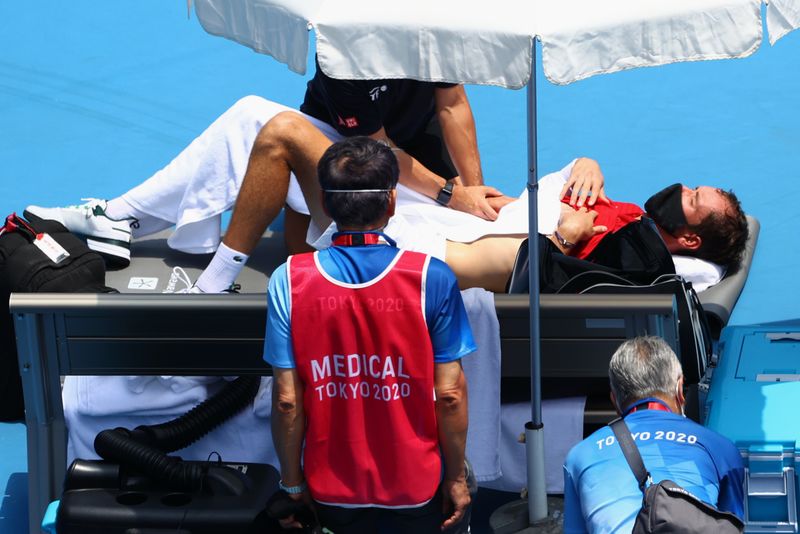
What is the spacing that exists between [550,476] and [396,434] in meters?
1.07

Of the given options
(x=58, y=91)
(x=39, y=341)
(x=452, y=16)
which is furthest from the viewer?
(x=58, y=91)

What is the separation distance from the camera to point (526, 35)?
3289 mm

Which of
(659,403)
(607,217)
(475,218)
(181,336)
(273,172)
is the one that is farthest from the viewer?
(607,217)

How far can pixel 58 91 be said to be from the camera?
7.70m

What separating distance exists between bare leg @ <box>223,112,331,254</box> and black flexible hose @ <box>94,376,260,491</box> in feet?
2.57

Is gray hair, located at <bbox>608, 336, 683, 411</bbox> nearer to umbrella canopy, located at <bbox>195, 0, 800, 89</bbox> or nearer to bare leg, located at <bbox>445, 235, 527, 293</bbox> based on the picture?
umbrella canopy, located at <bbox>195, 0, 800, 89</bbox>

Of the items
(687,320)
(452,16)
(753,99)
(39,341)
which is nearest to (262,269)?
(39,341)

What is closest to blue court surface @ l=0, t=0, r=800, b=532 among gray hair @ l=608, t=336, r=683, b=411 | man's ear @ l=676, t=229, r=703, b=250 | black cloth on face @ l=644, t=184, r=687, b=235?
man's ear @ l=676, t=229, r=703, b=250

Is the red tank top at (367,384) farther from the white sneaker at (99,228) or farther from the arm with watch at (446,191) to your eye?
the white sneaker at (99,228)

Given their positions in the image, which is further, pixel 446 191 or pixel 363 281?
pixel 446 191

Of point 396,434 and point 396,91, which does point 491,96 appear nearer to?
point 396,91

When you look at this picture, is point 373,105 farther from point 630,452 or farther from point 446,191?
point 630,452

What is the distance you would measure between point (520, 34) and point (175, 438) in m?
1.86

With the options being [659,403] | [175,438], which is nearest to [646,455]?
[659,403]
